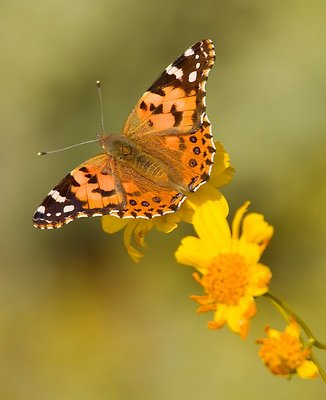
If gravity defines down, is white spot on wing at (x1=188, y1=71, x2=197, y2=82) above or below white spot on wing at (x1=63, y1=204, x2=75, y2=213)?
above

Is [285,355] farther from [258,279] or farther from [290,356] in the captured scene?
[258,279]

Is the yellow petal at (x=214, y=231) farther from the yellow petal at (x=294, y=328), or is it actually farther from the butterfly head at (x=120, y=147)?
the butterfly head at (x=120, y=147)

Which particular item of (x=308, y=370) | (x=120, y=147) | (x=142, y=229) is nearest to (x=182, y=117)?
(x=120, y=147)

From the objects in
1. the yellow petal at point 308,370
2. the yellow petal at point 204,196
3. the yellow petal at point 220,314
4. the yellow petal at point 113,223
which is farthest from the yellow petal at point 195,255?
the yellow petal at point 113,223

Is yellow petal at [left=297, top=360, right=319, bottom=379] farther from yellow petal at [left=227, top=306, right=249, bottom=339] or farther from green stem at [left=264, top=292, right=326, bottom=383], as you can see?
yellow petal at [left=227, top=306, right=249, bottom=339]

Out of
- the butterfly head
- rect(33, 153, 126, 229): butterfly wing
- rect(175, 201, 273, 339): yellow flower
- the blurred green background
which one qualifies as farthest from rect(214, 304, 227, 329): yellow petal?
the blurred green background

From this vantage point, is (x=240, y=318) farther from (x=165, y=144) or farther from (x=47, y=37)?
(x=47, y=37)
